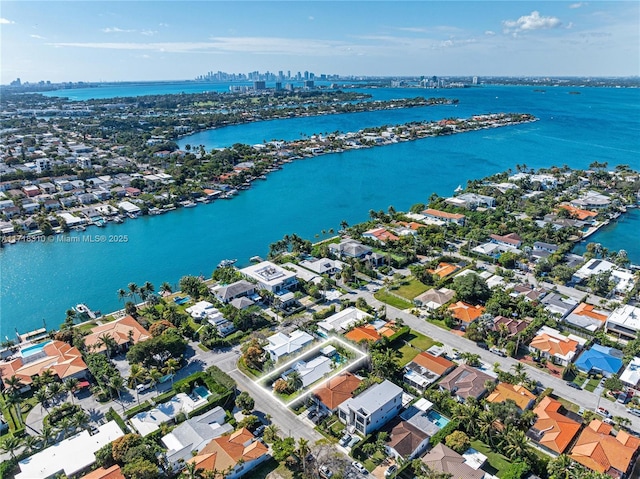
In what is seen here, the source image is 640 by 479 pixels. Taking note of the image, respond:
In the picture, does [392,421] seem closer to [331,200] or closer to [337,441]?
[337,441]

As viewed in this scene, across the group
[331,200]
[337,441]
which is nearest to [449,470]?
[337,441]

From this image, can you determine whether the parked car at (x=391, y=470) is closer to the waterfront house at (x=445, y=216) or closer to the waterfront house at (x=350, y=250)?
the waterfront house at (x=350, y=250)

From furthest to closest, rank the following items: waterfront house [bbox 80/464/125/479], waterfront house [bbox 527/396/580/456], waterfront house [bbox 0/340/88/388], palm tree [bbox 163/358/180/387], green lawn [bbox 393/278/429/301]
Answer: green lawn [bbox 393/278/429/301], palm tree [bbox 163/358/180/387], waterfront house [bbox 0/340/88/388], waterfront house [bbox 527/396/580/456], waterfront house [bbox 80/464/125/479]

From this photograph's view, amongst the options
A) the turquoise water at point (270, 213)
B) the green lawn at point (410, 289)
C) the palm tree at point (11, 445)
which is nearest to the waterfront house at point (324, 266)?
the green lawn at point (410, 289)

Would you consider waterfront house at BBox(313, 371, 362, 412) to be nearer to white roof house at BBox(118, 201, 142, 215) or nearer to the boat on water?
the boat on water

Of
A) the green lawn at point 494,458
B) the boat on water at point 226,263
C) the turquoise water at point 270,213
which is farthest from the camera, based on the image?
the boat on water at point 226,263

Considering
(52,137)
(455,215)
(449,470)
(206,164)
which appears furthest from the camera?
(52,137)

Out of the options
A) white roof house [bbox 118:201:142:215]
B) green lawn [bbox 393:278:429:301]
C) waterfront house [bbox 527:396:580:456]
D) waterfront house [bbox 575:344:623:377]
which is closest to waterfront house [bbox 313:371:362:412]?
waterfront house [bbox 527:396:580:456]
